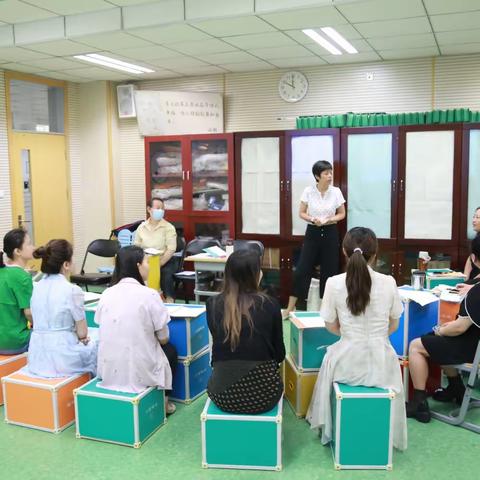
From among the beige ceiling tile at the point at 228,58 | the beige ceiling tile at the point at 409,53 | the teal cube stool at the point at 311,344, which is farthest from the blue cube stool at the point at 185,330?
the beige ceiling tile at the point at 409,53

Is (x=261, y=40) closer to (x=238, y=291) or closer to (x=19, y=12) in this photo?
(x=19, y=12)

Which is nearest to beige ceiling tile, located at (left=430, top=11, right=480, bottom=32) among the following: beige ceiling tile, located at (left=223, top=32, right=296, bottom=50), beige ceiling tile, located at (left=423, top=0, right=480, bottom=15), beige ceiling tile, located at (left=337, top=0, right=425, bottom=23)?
beige ceiling tile, located at (left=423, top=0, right=480, bottom=15)

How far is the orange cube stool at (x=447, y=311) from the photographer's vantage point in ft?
12.2

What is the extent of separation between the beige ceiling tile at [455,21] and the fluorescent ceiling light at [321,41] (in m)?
1.03

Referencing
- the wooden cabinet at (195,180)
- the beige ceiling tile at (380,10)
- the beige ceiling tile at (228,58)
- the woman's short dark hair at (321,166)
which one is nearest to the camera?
the beige ceiling tile at (380,10)

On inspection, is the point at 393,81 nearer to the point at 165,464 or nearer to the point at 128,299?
the point at 128,299

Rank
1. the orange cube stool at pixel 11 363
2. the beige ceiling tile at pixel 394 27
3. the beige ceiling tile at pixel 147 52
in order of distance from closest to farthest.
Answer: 1. the orange cube stool at pixel 11 363
2. the beige ceiling tile at pixel 394 27
3. the beige ceiling tile at pixel 147 52

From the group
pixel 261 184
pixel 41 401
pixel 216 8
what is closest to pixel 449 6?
pixel 216 8

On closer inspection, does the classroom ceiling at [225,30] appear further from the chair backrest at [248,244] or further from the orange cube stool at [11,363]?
the orange cube stool at [11,363]

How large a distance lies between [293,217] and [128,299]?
3.32 meters

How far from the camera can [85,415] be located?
323cm

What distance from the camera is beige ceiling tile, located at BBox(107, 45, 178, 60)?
5699 millimetres

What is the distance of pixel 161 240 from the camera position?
6.16m

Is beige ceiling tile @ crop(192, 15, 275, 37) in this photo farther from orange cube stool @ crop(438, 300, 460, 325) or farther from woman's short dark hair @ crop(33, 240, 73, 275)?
orange cube stool @ crop(438, 300, 460, 325)
